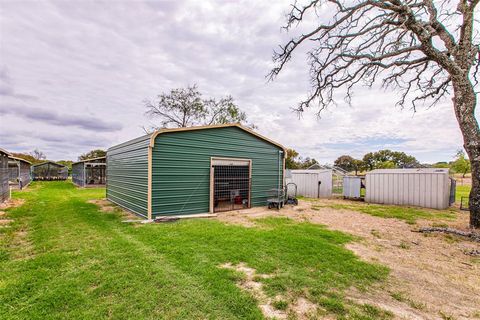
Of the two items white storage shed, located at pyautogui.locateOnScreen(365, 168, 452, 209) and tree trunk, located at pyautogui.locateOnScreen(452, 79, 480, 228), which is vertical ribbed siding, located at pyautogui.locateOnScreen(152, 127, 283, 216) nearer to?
tree trunk, located at pyautogui.locateOnScreen(452, 79, 480, 228)

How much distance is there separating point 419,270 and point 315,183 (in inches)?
450

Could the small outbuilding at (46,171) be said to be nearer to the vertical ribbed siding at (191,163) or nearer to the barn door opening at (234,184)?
the barn door opening at (234,184)

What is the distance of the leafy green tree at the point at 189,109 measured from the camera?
2397 centimetres

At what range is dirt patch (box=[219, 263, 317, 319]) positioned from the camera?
2.28m

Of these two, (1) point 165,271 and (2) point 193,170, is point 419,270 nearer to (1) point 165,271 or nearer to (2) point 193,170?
(1) point 165,271

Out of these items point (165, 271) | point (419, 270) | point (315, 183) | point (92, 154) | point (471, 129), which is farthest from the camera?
point (92, 154)

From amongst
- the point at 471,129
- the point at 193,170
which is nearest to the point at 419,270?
the point at 471,129

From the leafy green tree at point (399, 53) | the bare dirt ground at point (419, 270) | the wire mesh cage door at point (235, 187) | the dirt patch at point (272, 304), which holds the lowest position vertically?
the bare dirt ground at point (419, 270)

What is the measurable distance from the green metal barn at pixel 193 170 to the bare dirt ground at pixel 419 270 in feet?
6.22

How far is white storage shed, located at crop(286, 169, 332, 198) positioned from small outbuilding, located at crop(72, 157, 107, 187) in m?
17.8

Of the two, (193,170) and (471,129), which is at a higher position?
(471,129)

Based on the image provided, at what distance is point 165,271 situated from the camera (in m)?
3.21

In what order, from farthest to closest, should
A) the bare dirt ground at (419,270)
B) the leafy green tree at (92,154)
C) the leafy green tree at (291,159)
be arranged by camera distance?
the leafy green tree at (92,154)
the leafy green tree at (291,159)
the bare dirt ground at (419,270)

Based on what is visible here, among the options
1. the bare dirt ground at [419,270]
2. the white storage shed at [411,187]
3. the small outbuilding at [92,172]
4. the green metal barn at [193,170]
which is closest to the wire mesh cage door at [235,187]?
the green metal barn at [193,170]
